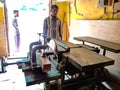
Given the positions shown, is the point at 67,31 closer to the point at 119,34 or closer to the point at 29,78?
the point at 119,34

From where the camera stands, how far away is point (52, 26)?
290 centimetres

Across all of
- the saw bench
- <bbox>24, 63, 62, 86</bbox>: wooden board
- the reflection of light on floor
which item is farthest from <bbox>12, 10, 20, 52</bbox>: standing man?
<bbox>24, 63, 62, 86</bbox>: wooden board

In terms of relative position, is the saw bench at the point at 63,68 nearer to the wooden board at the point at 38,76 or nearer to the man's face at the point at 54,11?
the wooden board at the point at 38,76

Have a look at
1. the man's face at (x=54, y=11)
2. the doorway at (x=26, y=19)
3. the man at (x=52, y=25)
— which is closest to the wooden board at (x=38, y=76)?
the man at (x=52, y=25)

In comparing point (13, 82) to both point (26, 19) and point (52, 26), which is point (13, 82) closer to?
point (52, 26)

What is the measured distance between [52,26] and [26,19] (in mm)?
3296

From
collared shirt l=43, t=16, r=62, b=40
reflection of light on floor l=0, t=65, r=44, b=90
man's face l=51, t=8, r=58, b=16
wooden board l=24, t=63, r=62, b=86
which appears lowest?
reflection of light on floor l=0, t=65, r=44, b=90

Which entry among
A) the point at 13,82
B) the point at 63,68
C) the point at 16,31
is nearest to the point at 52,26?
the point at 13,82

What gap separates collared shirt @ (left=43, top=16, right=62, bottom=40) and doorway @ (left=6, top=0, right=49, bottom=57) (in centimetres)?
169

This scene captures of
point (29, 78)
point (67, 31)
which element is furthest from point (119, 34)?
point (67, 31)

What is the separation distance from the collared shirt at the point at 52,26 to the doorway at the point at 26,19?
5.55 feet

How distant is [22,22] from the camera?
5.69 m

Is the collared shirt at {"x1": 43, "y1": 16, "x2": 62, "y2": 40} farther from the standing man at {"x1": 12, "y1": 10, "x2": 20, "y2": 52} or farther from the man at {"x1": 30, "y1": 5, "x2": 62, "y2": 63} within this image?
the standing man at {"x1": 12, "y1": 10, "x2": 20, "y2": 52}

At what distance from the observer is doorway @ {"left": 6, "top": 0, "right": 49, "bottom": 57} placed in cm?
462
